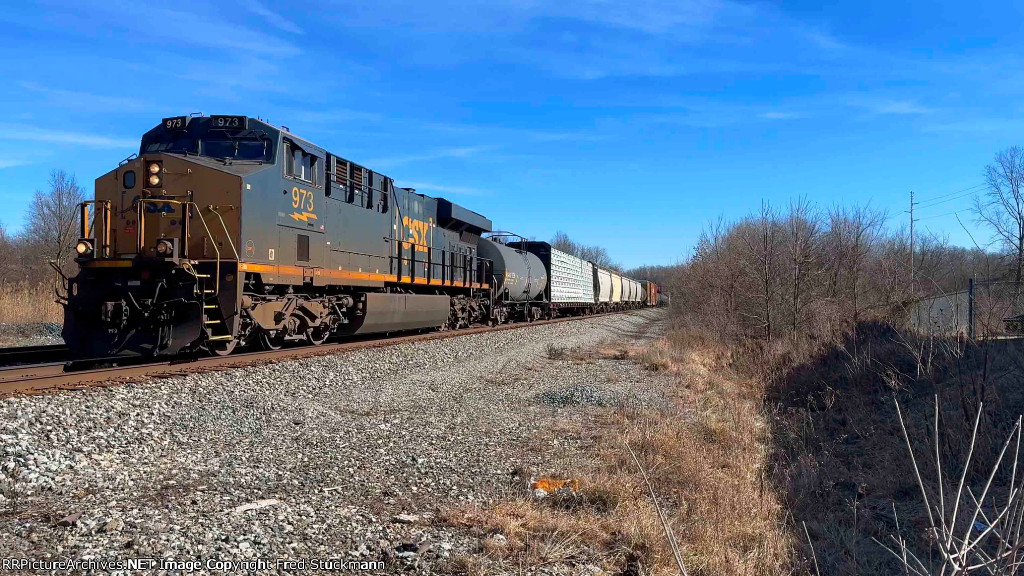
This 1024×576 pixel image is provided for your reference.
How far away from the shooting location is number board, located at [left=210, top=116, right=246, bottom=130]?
10.5m

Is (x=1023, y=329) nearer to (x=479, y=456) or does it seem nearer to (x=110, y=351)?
(x=479, y=456)

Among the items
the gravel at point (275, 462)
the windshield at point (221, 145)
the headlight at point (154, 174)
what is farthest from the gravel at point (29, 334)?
the gravel at point (275, 462)

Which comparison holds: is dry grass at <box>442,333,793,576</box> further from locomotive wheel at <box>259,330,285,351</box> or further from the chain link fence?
locomotive wheel at <box>259,330,285,351</box>

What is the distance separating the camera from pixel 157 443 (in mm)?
5512

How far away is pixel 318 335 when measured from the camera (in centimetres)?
1270

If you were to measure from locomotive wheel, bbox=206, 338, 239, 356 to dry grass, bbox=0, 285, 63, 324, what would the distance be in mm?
10631

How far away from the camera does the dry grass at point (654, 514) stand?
12.4 feet

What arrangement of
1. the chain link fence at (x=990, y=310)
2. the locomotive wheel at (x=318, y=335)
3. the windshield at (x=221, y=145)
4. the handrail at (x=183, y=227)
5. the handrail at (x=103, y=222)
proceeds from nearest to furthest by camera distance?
the chain link fence at (x=990, y=310)
the handrail at (x=183, y=227)
the handrail at (x=103, y=222)
the windshield at (x=221, y=145)
the locomotive wheel at (x=318, y=335)

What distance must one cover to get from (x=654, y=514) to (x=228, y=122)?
9.53 m

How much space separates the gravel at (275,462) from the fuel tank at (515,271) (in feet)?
42.0

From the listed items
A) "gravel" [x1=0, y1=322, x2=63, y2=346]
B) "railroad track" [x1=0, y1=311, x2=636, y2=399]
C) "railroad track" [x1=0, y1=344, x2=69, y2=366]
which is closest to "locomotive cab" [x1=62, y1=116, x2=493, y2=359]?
"railroad track" [x1=0, y1=311, x2=636, y2=399]

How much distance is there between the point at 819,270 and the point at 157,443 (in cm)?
1735

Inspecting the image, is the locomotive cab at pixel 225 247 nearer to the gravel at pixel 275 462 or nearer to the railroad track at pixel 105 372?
the railroad track at pixel 105 372

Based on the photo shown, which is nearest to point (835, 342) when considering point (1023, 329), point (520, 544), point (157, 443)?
point (1023, 329)
